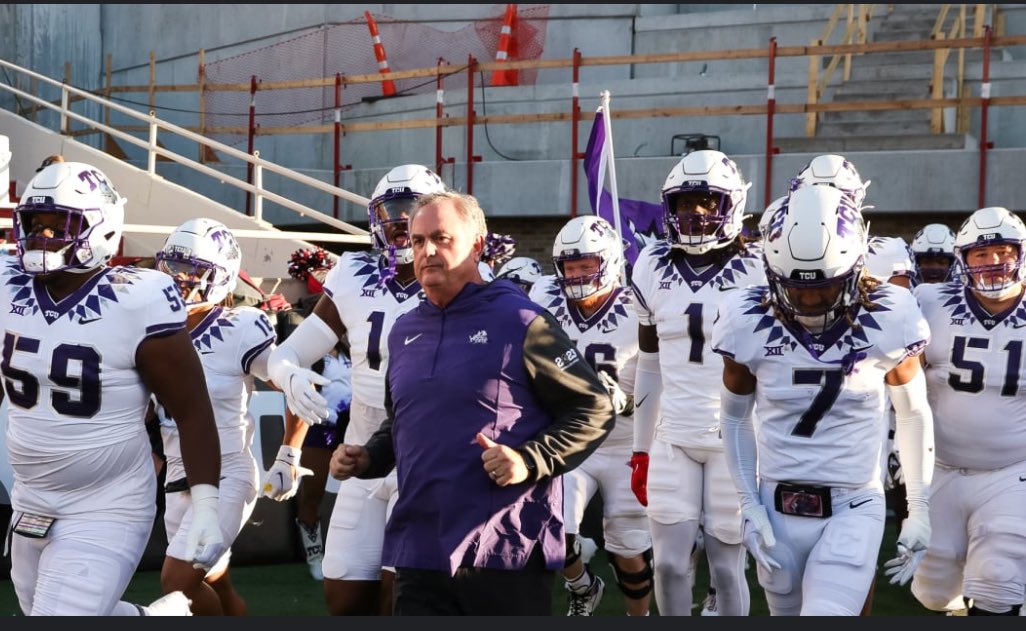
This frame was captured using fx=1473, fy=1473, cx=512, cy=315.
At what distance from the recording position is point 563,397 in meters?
4.02

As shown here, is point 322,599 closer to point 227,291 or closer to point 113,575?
point 227,291

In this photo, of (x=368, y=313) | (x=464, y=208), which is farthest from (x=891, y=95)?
(x=464, y=208)

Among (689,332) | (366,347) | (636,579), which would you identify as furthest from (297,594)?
(689,332)

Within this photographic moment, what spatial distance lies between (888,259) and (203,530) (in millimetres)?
4405

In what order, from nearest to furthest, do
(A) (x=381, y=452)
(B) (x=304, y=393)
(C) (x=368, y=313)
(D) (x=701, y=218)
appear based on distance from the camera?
(A) (x=381, y=452), (B) (x=304, y=393), (C) (x=368, y=313), (D) (x=701, y=218)

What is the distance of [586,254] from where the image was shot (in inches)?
281

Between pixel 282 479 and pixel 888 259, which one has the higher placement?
pixel 888 259

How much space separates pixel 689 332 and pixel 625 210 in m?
4.82

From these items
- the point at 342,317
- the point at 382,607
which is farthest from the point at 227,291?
the point at 382,607

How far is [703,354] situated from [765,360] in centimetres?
136

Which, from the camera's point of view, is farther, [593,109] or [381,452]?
[593,109]

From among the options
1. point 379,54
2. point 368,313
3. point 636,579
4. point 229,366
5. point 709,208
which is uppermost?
point 379,54

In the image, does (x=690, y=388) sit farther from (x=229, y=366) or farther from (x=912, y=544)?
Result: (x=229, y=366)

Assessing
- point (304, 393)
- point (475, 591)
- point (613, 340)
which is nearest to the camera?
point (475, 591)
